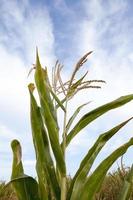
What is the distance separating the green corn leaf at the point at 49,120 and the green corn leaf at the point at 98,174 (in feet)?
0.52

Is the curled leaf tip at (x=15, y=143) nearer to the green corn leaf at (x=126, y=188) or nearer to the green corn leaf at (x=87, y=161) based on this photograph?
the green corn leaf at (x=87, y=161)

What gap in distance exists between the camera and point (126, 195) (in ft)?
8.70

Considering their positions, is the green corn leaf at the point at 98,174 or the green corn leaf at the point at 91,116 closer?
the green corn leaf at the point at 98,174

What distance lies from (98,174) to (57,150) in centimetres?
27

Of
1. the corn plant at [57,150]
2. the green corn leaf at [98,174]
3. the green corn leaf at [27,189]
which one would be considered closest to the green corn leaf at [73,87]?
the corn plant at [57,150]

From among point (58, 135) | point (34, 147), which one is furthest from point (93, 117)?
point (34, 147)

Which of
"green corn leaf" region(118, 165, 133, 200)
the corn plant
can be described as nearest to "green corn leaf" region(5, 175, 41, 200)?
the corn plant

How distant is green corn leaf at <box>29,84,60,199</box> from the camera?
2420 mm

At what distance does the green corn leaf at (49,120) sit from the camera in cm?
237

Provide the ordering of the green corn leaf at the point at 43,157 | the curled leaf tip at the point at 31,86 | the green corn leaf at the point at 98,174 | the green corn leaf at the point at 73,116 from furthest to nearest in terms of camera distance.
Answer: the curled leaf tip at the point at 31,86 < the green corn leaf at the point at 73,116 < the green corn leaf at the point at 43,157 < the green corn leaf at the point at 98,174

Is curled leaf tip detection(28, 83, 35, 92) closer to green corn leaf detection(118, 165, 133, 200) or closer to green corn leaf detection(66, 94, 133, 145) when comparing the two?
green corn leaf detection(66, 94, 133, 145)

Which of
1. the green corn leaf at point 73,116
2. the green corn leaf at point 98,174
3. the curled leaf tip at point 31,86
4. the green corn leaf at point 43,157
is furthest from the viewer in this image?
the curled leaf tip at point 31,86

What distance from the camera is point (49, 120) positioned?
2402mm

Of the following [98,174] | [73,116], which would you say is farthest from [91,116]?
[98,174]
